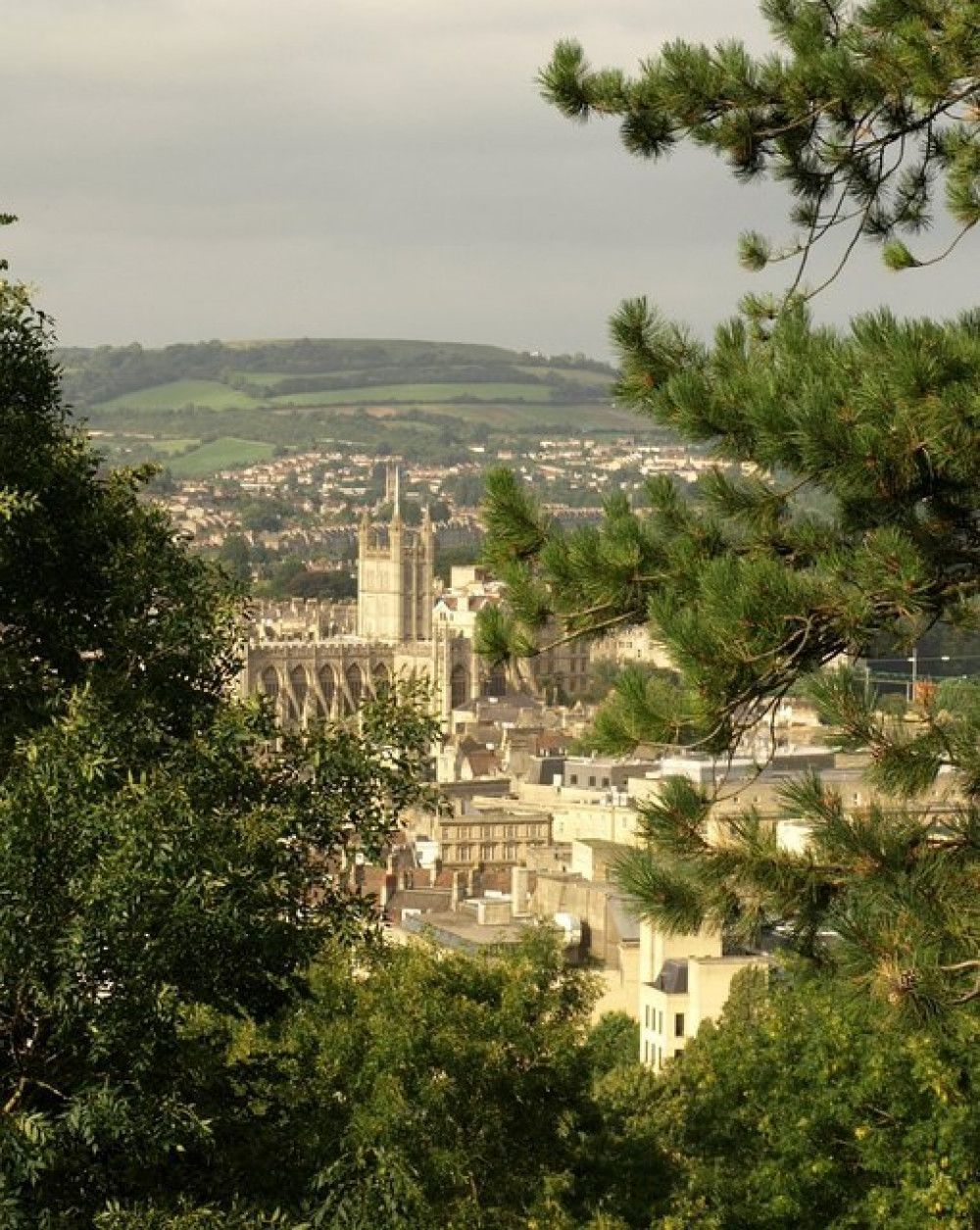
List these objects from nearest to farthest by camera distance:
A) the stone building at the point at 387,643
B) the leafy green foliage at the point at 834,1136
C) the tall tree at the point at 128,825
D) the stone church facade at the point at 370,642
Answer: the tall tree at the point at 128,825
the leafy green foliage at the point at 834,1136
the stone church facade at the point at 370,642
the stone building at the point at 387,643

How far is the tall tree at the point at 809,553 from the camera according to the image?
11305 mm

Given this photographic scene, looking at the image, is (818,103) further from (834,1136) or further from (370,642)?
(370,642)

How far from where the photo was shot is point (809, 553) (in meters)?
12.1

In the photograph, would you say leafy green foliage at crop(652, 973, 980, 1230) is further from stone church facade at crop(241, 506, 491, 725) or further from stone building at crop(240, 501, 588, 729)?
stone church facade at crop(241, 506, 491, 725)

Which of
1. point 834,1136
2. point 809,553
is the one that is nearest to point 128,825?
point 809,553

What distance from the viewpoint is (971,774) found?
11.8m

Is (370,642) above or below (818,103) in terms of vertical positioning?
below

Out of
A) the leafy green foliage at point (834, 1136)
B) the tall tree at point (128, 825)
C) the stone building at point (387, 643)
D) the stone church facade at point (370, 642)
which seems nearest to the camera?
the tall tree at point (128, 825)

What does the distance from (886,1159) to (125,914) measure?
11096 mm

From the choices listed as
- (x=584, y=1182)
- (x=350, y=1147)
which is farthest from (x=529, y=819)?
(x=350, y=1147)

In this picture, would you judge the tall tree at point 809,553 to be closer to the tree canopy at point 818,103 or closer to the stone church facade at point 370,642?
the tree canopy at point 818,103

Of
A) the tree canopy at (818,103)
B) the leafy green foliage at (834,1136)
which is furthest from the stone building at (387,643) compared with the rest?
the tree canopy at (818,103)

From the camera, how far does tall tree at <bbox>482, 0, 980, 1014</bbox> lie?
11.3m

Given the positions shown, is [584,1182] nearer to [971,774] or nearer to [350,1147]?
[350,1147]
